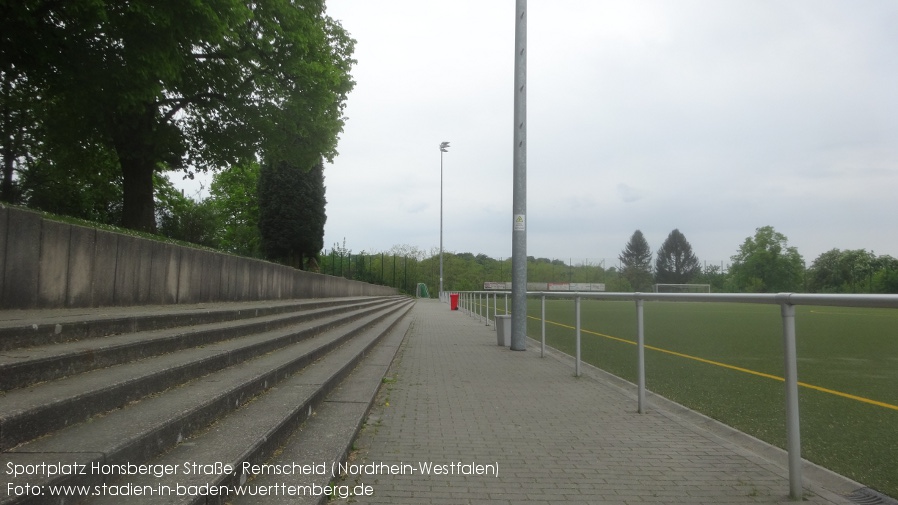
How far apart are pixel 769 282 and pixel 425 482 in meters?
18.1

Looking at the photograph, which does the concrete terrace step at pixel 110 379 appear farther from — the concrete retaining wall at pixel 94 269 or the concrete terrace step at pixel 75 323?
the concrete retaining wall at pixel 94 269

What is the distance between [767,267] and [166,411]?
2037 cm

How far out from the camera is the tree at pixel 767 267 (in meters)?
19.3

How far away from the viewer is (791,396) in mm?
4047

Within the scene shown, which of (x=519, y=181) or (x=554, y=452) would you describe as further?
(x=519, y=181)

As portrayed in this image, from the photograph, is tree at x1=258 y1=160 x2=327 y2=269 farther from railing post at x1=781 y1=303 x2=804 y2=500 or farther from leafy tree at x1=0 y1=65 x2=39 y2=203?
railing post at x1=781 y1=303 x2=804 y2=500

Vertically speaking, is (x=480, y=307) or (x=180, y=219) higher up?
(x=180, y=219)

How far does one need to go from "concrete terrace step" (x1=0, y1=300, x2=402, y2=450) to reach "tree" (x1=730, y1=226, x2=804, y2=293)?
54.4ft

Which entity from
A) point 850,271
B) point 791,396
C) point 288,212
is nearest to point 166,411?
point 791,396

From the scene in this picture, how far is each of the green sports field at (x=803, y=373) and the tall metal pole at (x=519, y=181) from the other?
5.36m

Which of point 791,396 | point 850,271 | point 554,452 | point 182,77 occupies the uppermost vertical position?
point 182,77

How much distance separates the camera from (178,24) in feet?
40.5

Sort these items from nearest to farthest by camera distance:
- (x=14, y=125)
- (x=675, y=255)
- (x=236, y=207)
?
(x=14, y=125)
(x=236, y=207)
(x=675, y=255)

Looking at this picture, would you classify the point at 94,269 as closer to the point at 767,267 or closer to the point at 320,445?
the point at 320,445
